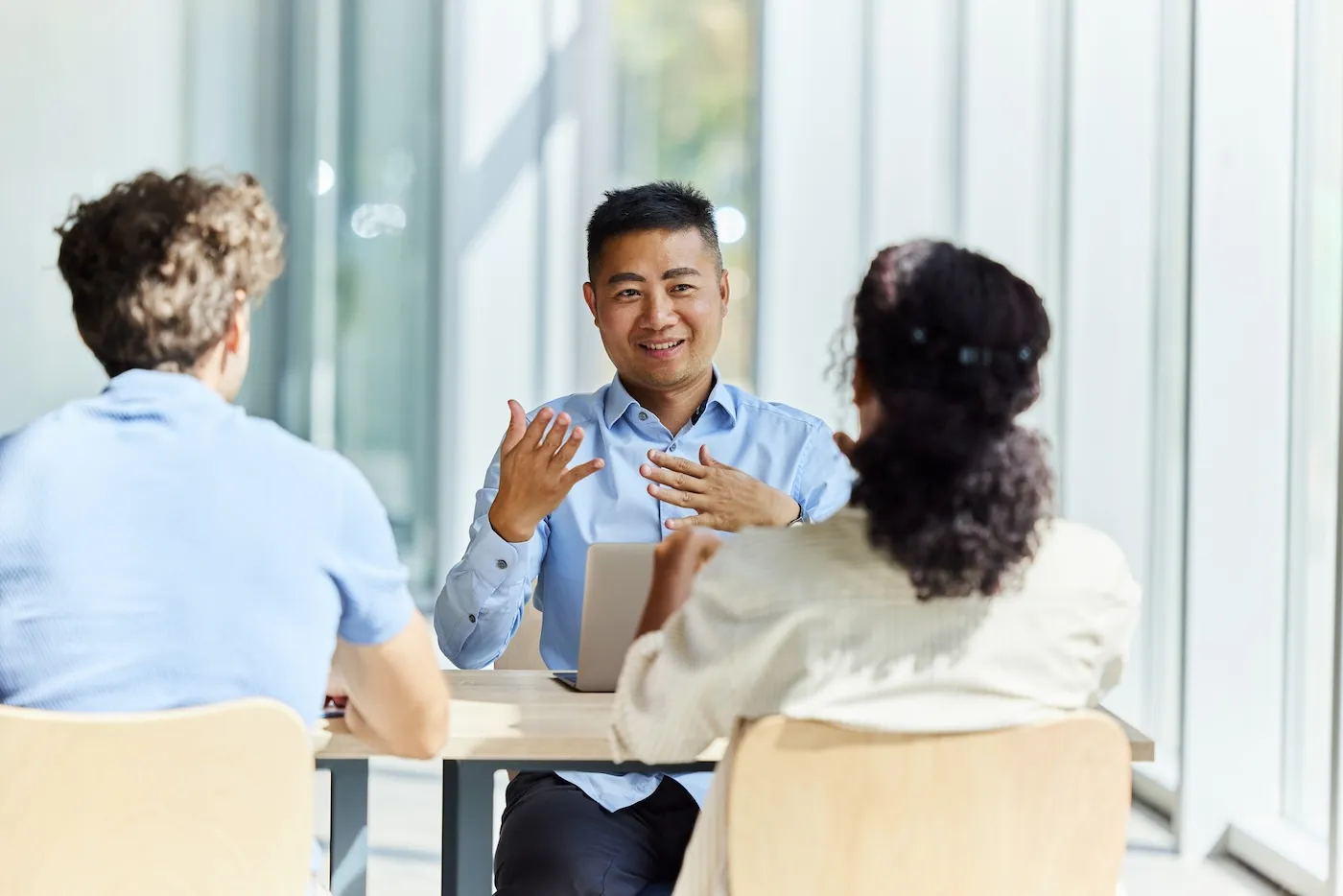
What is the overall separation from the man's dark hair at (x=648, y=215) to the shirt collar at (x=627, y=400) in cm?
22

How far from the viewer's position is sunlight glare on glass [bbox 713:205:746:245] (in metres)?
4.27

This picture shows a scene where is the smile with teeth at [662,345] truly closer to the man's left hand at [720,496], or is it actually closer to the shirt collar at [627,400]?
the shirt collar at [627,400]

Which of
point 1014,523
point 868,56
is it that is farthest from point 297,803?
point 868,56

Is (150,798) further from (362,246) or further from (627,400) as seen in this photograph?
(362,246)

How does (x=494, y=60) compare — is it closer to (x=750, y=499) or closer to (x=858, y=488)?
(x=750, y=499)

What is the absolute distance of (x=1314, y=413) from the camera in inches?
126

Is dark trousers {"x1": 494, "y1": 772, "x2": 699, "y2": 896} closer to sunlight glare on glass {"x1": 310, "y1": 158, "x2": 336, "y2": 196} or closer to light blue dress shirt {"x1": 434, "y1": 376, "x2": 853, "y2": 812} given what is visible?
light blue dress shirt {"x1": 434, "y1": 376, "x2": 853, "y2": 812}

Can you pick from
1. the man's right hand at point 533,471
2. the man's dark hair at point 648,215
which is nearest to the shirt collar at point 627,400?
the man's dark hair at point 648,215

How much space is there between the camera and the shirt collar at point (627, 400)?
2367mm

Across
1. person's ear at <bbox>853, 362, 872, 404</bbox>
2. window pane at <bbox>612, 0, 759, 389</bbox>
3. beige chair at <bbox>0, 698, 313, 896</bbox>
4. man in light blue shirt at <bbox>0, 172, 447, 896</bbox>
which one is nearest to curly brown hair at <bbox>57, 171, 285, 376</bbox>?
man in light blue shirt at <bbox>0, 172, 447, 896</bbox>

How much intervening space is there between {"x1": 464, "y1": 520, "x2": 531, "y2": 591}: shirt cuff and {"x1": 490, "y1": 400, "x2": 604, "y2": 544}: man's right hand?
0.04m

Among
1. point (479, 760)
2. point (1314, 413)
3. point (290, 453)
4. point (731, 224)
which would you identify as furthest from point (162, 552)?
point (731, 224)

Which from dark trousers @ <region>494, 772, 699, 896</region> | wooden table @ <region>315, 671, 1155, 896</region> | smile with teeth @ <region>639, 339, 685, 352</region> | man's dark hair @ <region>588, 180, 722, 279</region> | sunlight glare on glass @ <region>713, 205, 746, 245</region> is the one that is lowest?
dark trousers @ <region>494, 772, 699, 896</region>

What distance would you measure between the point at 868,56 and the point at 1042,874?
3264 millimetres
